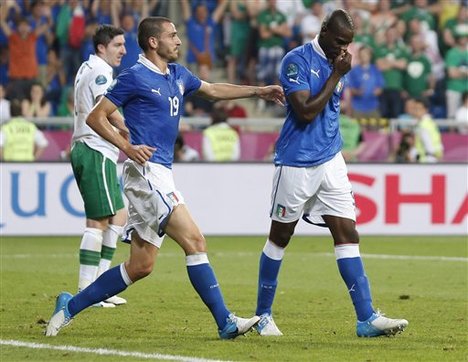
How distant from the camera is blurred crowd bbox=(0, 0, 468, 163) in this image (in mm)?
22172

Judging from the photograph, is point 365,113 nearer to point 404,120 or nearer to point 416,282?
point 404,120

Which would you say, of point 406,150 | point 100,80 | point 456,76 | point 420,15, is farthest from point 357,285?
point 420,15

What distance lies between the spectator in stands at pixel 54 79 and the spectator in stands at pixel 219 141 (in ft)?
10.5

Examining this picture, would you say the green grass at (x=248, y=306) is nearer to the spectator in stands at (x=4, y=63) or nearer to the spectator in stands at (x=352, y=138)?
the spectator in stands at (x=352, y=138)

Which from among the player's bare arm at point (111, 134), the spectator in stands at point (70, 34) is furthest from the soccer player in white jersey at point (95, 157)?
the spectator in stands at point (70, 34)

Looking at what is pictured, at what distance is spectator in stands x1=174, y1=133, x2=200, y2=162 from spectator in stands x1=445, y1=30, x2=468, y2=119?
5.84m

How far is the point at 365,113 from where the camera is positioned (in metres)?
23.1

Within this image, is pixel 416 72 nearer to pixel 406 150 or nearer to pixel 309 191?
pixel 406 150

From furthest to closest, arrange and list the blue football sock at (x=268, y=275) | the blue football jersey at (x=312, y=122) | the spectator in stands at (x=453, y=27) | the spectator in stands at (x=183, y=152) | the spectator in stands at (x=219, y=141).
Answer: the spectator in stands at (x=453, y=27)
the spectator in stands at (x=219, y=141)
the spectator in stands at (x=183, y=152)
the blue football sock at (x=268, y=275)
the blue football jersey at (x=312, y=122)

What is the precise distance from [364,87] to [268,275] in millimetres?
13891

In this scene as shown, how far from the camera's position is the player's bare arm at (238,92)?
9.44 meters

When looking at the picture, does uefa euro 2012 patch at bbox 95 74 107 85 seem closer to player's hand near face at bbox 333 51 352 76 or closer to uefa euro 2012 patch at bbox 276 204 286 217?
uefa euro 2012 patch at bbox 276 204 286 217

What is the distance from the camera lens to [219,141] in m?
20.1

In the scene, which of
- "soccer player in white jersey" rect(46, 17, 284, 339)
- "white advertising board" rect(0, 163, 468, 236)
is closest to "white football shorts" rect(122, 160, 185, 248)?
"soccer player in white jersey" rect(46, 17, 284, 339)
